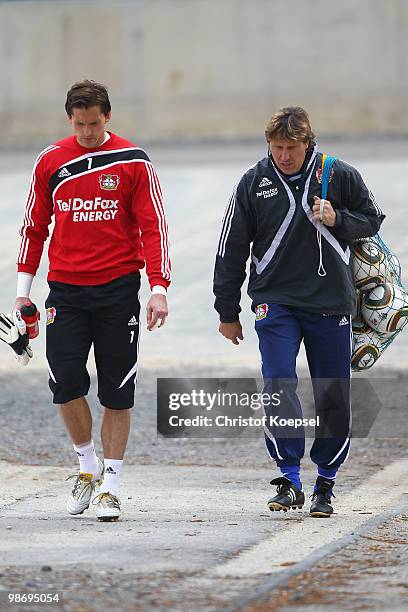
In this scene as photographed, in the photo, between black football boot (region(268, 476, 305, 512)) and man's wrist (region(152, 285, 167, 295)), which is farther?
black football boot (region(268, 476, 305, 512))

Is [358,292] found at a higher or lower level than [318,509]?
higher

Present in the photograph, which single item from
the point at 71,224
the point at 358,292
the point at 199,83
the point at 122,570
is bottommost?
the point at 199,83

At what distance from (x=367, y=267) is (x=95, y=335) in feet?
4.54

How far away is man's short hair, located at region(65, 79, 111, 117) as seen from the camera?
6.12 m

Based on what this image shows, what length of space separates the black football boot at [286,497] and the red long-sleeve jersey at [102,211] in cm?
113

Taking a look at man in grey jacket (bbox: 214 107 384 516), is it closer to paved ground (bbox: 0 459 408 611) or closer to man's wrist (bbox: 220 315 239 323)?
man's wrist (bbox: 220 315 239 323)

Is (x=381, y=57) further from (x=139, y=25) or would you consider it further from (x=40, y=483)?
(x=40, y=483)

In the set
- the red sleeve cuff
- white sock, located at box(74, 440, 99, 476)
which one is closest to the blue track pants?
white sock, located at box(74, 440, 99, 476)

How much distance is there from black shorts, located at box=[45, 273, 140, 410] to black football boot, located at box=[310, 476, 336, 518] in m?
1.01

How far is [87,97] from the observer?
611 cm

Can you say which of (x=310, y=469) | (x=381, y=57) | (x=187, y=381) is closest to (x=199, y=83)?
(x=381, y=57)

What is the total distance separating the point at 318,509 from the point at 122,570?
170 centimetres

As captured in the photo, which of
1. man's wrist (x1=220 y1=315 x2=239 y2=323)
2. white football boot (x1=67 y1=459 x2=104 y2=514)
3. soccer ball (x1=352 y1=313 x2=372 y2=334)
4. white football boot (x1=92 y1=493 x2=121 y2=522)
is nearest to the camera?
white football boot (x1=92 y1=493 x2=121 y2=522)

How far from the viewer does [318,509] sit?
6.32m
